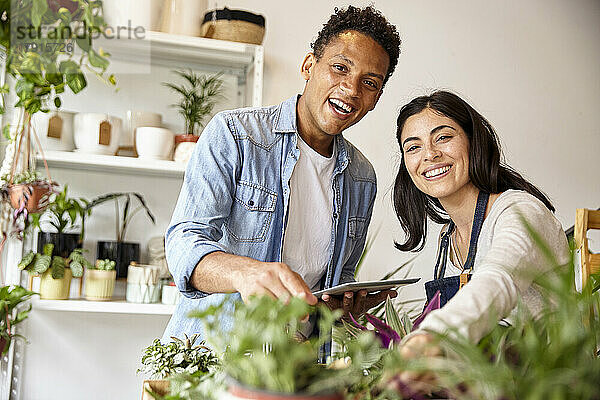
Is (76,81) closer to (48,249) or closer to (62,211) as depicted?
(62,211)

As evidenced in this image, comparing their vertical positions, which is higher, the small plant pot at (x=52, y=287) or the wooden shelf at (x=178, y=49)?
the wooden shelf at (x=178, y=49)

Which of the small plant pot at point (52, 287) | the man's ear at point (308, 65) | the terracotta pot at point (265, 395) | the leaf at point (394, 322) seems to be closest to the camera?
the terracotta pot at point (265, 395)

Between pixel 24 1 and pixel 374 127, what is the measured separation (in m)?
1.45

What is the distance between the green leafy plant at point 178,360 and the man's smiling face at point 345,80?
0.80m

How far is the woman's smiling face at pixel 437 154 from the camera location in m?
1.40

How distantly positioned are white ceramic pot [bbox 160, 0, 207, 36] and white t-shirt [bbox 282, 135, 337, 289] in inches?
31.9

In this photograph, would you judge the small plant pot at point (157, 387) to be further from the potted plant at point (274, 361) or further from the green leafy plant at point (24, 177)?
the green leafy plant at point (24, 177)

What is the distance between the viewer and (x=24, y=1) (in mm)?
1878

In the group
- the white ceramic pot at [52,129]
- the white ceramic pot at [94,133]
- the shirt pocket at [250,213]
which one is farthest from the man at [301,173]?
the white ceramic pot at [52,129]

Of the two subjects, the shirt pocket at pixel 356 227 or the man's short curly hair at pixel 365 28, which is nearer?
the man's short curly hair at pixel 365 28

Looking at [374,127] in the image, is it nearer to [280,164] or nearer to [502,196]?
[280,164]

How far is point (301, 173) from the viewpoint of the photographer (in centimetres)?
162

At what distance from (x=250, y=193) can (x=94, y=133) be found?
0.82 metres

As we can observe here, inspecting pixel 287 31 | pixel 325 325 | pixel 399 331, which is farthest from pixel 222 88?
pixel 325 325
